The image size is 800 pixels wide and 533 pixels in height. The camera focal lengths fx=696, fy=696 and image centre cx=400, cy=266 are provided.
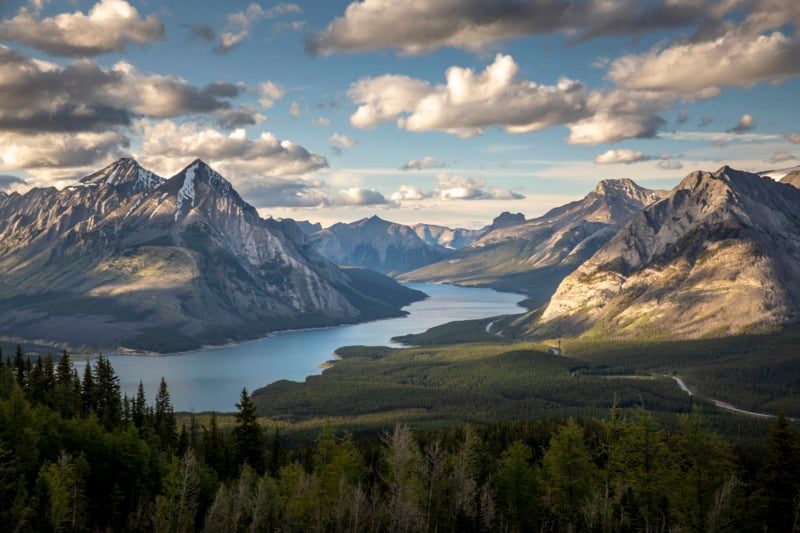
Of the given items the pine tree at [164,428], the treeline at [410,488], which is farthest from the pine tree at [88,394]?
the treeline at [410,488]

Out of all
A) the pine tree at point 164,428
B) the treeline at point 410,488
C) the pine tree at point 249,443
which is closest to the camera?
the treeline at point 410,488

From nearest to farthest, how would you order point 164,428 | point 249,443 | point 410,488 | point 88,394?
point 410,488
point 249,443
point 88,394
point 164,428

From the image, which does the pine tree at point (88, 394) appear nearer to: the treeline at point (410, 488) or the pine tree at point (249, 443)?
the treeline at point (410, 488)

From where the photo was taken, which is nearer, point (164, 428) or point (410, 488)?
point (410, 488)

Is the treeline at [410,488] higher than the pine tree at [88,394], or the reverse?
the pine tree at [88,394]

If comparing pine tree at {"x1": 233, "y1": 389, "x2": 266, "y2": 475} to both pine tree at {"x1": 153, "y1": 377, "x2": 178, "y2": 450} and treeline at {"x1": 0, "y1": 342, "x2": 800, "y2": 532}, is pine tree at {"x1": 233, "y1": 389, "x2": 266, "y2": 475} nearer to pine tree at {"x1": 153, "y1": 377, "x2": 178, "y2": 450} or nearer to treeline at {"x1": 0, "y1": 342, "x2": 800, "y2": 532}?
treeline at {"x1": 0, "y1": 342, "x2": 800, "y2": 532}

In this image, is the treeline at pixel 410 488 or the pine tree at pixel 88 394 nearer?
the treeline at pixel 410 488

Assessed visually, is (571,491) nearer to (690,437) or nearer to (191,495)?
(690,437)

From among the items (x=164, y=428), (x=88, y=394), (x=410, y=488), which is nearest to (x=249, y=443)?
(x=164, y=428)

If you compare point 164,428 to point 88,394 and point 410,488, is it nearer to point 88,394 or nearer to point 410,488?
point 88,394
